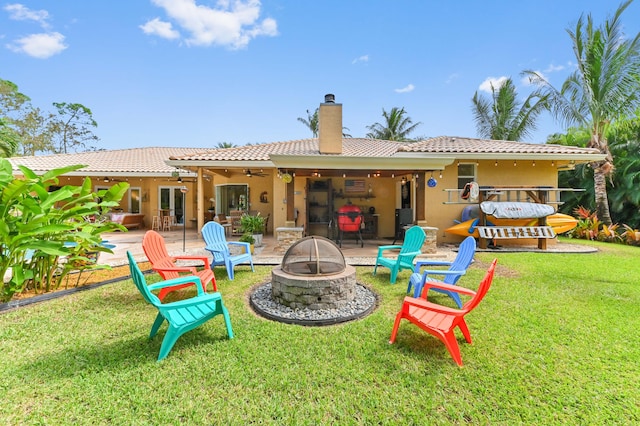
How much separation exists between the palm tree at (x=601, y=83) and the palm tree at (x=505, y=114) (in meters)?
7.28

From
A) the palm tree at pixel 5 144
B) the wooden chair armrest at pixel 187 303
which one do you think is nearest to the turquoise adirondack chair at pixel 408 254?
the wooden chair armrest at pixel 187 303

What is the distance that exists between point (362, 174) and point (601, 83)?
1143 cm

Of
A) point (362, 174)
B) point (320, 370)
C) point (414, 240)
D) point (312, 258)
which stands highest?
point (362, 174)

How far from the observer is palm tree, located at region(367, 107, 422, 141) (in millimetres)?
27062

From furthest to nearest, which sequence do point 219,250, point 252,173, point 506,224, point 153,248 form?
point 252,173
point 506,224
point 219,250
point 153,248

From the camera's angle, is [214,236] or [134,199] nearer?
[214,236]

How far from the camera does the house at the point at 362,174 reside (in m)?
8.59

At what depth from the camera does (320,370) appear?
2.87 m

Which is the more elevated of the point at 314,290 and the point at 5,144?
the point at 5,144

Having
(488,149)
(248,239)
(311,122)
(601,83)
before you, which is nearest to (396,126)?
(311,122)

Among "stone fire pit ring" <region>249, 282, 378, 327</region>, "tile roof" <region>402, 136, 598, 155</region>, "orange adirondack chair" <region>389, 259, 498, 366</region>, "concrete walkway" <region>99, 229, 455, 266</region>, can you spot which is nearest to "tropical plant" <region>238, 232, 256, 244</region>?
"concrete walkway" <region>99, 229, 455, 266</region>

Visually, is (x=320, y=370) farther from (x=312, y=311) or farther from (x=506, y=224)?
(x=506, y=224)

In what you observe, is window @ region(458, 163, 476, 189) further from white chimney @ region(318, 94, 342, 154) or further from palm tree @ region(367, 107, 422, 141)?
palm tree @ region(367, 107, 422, 141)

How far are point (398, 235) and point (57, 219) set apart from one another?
9.87 metres
